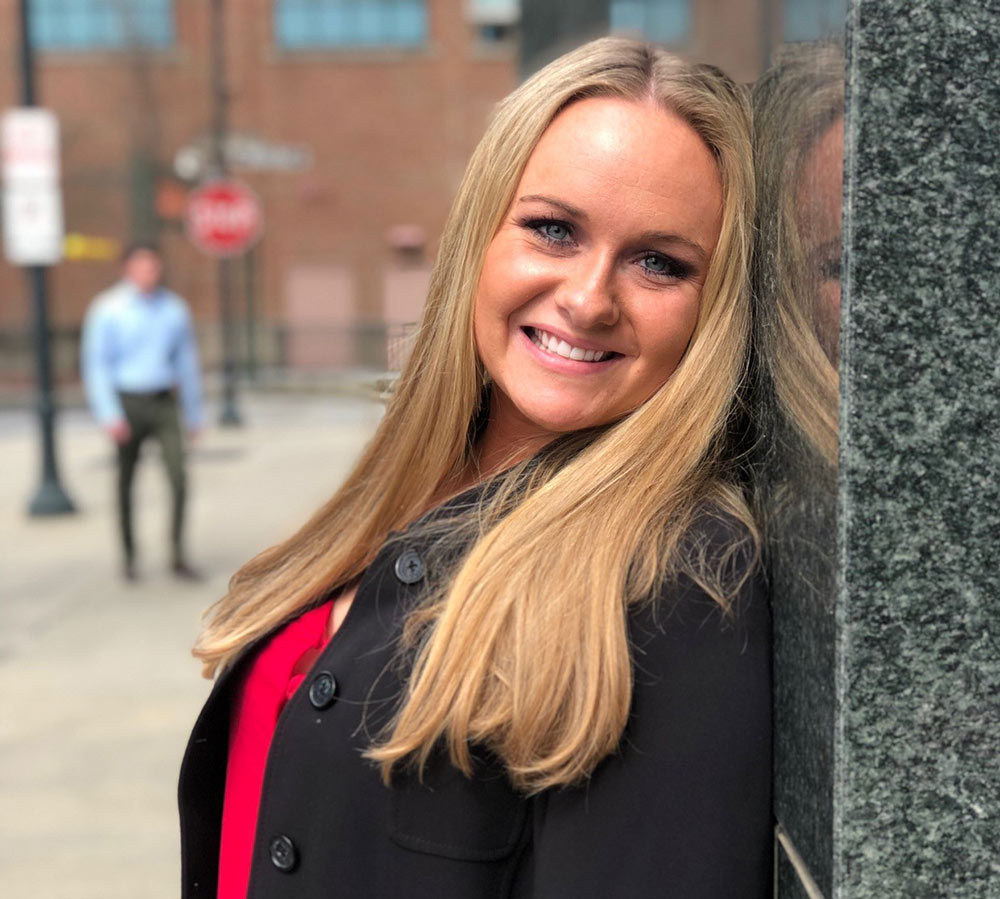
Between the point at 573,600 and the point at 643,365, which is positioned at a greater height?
the point at 643,365

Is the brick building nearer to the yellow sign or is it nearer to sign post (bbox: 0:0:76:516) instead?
the yellow sign

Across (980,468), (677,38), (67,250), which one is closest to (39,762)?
(677,38)

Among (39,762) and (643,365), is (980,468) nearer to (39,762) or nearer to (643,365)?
(643,365)

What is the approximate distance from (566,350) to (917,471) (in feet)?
1.74

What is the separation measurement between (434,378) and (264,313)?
2935cm

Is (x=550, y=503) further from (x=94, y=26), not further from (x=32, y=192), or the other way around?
(x=94, y=26)

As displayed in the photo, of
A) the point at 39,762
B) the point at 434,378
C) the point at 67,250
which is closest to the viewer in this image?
the point at 434,378

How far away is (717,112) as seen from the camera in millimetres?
1456

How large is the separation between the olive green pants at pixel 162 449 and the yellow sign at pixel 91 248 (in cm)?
2111

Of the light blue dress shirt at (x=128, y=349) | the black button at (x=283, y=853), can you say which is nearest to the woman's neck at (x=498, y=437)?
the black button at (x=283, y=853)

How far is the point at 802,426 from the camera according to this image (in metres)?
1.25

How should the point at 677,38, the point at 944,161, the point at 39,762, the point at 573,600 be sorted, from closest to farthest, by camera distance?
the point at 944,161 → the point at 573,600 → the point at 677,38 → the point at 39,762

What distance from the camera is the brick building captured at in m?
29.0

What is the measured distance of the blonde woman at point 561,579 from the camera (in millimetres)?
1225
